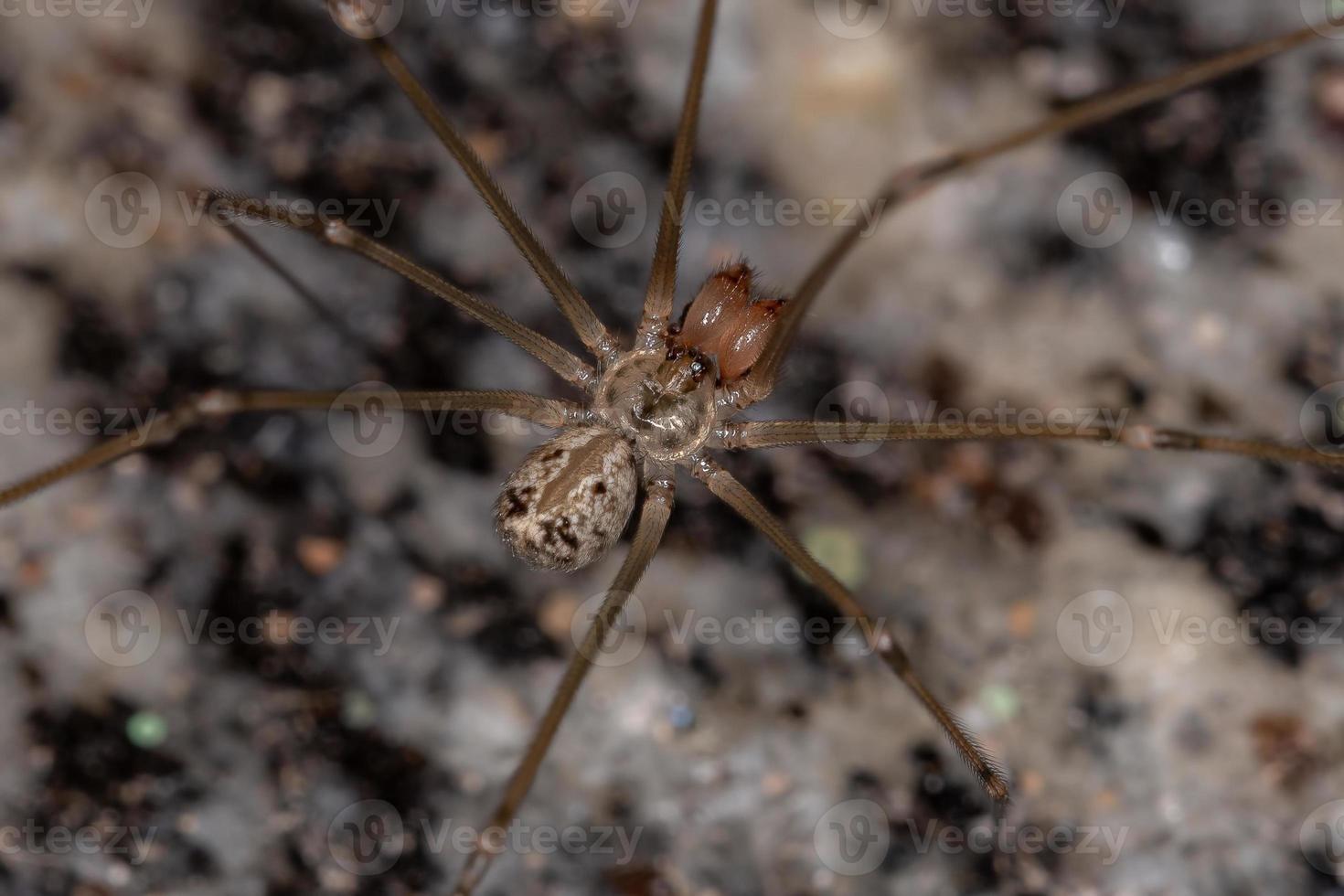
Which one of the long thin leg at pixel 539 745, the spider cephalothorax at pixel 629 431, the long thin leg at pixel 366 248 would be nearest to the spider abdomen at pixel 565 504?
the spider cephalothorax at pixel 629 431

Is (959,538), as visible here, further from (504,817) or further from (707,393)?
(504,817)

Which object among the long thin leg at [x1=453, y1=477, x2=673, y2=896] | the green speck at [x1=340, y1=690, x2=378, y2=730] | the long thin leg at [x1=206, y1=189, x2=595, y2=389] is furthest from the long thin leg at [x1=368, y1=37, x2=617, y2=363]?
the green speck at [x1=340, y1=690, x2=378, y2=730]

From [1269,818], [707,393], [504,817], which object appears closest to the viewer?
[504,817]

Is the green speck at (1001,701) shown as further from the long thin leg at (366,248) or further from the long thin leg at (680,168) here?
the long thin leg at (366,248)

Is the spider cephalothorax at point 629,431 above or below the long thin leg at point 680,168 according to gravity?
below

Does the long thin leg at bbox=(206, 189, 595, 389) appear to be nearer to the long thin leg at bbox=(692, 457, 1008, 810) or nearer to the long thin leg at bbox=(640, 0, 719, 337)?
the long thin leg at bbox=(640, 0, 719, 337)

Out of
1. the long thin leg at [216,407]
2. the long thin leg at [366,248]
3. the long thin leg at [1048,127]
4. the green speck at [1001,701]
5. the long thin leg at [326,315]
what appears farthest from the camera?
the long thin leg at [326,315]

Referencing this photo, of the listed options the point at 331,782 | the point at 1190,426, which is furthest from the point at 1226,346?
the point at 331,782

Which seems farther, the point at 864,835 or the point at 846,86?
the point at 846,86
